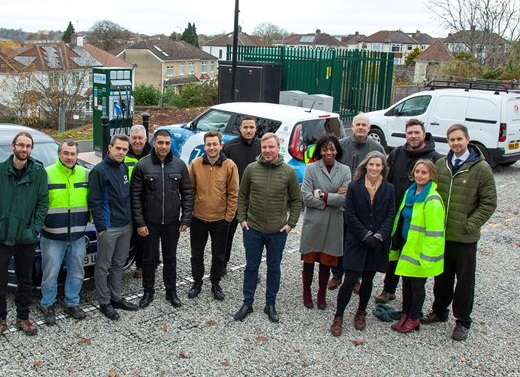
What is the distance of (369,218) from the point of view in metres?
5.12

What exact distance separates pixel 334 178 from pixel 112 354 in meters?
2.58

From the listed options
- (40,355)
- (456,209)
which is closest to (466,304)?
(456,209)

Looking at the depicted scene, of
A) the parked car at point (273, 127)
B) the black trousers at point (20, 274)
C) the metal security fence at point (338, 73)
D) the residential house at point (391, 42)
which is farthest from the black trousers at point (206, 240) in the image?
the residential house at point (391, 42)

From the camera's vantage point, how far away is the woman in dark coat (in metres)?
5.09

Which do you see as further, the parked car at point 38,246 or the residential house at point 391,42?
the residential house at point 391,42

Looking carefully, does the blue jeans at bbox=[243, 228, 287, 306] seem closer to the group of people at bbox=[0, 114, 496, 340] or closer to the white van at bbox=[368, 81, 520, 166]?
the group of people at bbox=[0, 114, 496, 340]

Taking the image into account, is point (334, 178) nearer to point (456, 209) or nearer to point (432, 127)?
point (456, 209)

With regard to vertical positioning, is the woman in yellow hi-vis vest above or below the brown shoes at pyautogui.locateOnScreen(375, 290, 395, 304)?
above

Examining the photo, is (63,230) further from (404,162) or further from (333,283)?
(404,162)

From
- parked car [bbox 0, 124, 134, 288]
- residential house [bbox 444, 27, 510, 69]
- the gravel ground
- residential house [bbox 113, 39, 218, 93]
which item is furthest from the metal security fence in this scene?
residential house [bbox 113, 39, 218, 93]

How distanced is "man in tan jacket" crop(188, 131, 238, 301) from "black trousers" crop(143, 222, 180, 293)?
10.6 inches

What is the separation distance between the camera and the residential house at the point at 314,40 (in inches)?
4457

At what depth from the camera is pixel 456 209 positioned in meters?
5.07

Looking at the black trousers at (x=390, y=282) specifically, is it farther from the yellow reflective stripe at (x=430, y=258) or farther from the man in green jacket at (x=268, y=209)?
the man in green jacket at (x=268, y=209)
